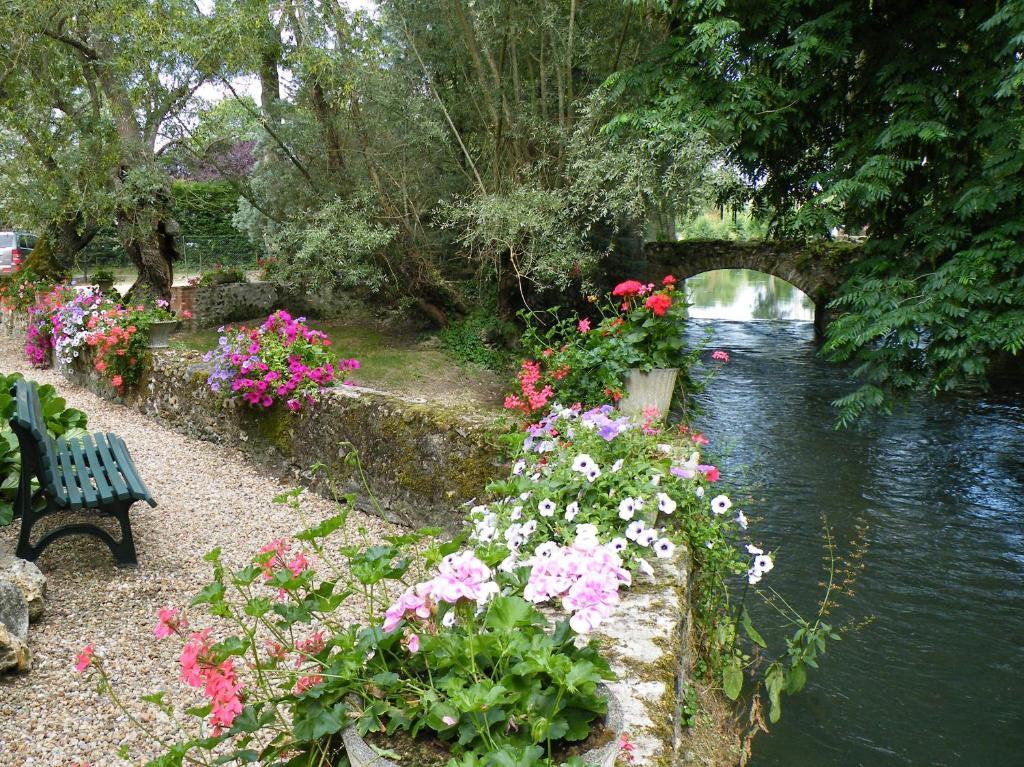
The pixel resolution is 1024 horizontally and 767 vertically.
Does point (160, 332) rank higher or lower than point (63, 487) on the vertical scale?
higher

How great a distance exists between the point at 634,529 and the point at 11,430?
12.7 feet

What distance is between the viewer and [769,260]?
58.7 ft

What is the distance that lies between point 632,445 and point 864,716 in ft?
8.97

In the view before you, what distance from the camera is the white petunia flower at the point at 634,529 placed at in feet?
9.46

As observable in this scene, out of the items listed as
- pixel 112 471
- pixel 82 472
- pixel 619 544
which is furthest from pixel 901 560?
pixel 82 472

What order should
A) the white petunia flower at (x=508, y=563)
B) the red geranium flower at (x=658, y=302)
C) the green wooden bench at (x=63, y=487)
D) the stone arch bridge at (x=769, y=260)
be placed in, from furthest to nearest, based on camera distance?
1. the stone arch bridge at (x=769, y=260)
2. the red geranium flower at (x=658, y=302)
3. the green wooden bench at (x=63, y=487)
4. the white petunia flower at (x=508, y=563)

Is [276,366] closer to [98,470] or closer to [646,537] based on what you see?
[98,470]

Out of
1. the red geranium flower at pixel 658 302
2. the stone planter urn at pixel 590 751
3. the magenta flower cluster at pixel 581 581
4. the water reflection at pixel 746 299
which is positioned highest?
the red geranium flower at pixel 658 302

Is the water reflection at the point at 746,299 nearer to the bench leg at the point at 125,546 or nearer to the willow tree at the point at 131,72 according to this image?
the willow tree at the point at 131,72

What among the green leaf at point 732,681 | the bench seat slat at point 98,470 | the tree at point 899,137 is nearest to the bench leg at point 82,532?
the bench seat slat at point 98,470

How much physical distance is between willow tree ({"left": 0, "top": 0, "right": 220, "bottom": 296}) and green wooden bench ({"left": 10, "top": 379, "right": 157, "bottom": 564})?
6.72 meters

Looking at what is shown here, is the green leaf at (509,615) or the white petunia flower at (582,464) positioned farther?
the white petunia flower at (582,464)

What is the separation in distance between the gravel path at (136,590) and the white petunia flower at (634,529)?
104 centimetres

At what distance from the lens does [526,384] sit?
4.97m
